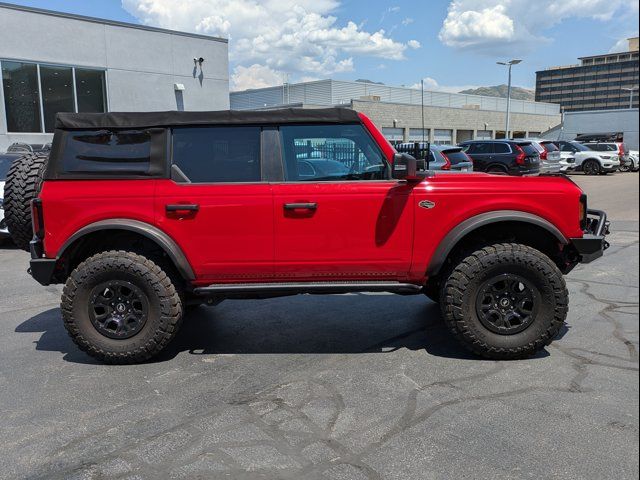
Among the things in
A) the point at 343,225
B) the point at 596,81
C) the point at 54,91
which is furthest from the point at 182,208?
the point at 54,91

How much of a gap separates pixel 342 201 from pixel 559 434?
84.9 inches

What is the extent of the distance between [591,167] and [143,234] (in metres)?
27.8

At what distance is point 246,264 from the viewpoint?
4324 mm

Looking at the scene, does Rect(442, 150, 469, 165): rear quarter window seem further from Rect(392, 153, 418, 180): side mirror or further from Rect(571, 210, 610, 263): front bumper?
Rect(392, 153, 418, 180): side mirror

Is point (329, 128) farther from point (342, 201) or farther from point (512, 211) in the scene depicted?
point (512, 211)

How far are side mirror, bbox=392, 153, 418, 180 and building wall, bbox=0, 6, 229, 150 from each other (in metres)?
17.5

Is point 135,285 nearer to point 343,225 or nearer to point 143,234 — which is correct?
point 143,234

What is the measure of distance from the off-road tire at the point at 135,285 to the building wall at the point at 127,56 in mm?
16110

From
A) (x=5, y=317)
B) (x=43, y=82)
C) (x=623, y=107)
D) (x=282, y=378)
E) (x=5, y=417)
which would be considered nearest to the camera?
(x=623, y=107)

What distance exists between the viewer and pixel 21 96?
59.1 feet

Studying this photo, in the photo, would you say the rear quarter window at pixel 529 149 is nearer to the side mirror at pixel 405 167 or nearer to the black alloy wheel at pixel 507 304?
the black alloy wheel at pixel 507 304

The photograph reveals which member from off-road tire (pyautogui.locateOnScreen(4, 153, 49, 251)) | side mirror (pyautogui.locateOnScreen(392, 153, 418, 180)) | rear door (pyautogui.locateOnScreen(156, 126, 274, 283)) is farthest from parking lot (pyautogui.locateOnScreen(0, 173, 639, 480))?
side mirror (pyautogui.locateOnScreen(392, 153, 418, 180))

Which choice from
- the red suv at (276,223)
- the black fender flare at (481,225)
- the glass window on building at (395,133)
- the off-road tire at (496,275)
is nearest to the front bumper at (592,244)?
the red suv at (276,223)

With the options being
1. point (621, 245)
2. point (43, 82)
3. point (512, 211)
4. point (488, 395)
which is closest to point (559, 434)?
point (488, 395)
